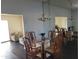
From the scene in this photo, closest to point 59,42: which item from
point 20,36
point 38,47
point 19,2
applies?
point 38,47

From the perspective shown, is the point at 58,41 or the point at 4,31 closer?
the point at 58,41

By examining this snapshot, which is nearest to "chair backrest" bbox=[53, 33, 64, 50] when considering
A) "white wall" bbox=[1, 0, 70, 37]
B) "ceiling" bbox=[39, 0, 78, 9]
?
"white wall" bbox=[1, 0, 70, 37]

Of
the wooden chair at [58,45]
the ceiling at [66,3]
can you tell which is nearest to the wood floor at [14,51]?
the wooden chair at [58,45]

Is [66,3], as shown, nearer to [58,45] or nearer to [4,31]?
[58,45]

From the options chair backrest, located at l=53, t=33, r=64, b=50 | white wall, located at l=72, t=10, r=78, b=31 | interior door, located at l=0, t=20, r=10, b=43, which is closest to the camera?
white wall, located at l=72, t=10, r=78, b=31

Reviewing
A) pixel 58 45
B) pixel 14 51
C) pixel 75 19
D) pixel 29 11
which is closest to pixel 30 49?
pixel 14 51

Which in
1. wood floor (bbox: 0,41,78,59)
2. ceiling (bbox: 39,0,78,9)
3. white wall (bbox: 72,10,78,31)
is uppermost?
ceiling (bbox: 39,0,78,9)

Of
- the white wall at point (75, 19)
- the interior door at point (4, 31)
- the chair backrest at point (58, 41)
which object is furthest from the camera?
the interior door at point (4, 31)

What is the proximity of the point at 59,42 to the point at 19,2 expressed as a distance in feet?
2.58

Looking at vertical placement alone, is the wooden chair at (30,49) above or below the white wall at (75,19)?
below

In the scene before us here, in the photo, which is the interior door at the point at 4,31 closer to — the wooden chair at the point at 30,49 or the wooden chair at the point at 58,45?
the wooden chair at the point at 30,49

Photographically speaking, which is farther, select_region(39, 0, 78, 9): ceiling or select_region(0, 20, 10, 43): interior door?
select_region(0, 20, 10, 43): interior door

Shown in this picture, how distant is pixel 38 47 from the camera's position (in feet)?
5.75

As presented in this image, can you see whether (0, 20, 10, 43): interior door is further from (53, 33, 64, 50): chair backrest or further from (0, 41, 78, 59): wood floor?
(53, 33, 64, 50): chair backrest
